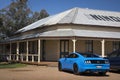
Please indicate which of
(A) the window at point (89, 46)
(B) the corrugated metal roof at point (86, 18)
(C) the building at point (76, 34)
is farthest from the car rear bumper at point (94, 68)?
(A) the window at point (89, 46)

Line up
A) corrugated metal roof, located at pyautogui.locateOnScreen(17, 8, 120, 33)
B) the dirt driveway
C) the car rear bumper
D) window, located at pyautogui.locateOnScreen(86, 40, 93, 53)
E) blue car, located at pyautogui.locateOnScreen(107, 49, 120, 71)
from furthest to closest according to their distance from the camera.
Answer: window, located at pyautogui.locateOnScreen(86, 40, 93, 53) < corrugated metal roof, located at pyautogui.locateOnScreen(17, 8, 120, 33) < blue car, located at pyautogui.locateOnScreen(107, 49, 120, 71) < the car rear bumper < the dirt driveway

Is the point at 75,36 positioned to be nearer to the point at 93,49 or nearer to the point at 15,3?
the point at 93,49

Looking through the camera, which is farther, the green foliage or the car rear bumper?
the green foliage

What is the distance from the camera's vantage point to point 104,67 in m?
15.9

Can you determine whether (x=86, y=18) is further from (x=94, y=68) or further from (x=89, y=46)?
(x=94, y=68)

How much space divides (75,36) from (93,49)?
5.34 metres

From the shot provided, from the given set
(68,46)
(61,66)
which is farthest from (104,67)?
(68,46)

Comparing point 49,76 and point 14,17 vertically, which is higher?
point 14,17

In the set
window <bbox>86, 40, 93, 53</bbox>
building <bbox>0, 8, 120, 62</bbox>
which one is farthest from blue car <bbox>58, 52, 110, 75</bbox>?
window <bbox>86, 40, 93, 53</bbox>

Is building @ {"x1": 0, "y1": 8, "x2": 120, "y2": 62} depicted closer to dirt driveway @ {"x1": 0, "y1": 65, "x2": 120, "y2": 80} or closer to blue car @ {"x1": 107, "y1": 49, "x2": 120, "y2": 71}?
blue car @ {"x1": 107, "y1": 49, "x2": 120, "y2": 71}

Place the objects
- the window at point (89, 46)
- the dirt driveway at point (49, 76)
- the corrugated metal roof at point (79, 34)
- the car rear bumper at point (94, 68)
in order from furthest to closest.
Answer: the window at point (89, 46) → the corrugated metal roof at point (79, 34) → the car rear bumper at point (94, 68) → the dirt driveway at point (49, 76)

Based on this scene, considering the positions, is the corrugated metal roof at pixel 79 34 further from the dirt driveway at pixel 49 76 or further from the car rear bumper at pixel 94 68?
the car rear bumper at pixel 94 68

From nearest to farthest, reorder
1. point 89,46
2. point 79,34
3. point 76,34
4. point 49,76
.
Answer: point 49,76 < point 76,34 < point 79,34 < point 89,46

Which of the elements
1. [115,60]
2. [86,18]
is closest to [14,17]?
[86,18]
